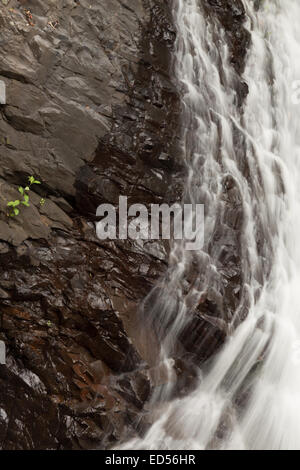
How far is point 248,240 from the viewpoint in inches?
245

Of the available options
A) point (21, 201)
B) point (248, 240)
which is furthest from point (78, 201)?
point (248, 240)

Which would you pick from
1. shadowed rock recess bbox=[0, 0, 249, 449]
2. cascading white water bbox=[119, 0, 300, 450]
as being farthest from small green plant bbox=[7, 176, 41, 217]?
cascading white water bbox=[119, 0, 300, 450]

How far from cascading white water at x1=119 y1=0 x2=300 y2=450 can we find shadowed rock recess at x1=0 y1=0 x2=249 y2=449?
1.64ft

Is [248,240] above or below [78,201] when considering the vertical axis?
below

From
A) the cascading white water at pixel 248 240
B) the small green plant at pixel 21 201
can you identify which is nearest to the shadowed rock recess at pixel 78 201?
the small green plant at pixel 21 201

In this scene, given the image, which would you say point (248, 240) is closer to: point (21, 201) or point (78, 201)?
point (78, 201)

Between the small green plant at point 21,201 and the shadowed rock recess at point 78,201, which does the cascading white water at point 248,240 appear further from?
the small green plant at point 21,201

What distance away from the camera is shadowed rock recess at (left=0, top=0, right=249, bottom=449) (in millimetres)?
4469

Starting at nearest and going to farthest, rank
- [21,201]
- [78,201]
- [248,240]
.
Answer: [21,201] → [78,201] → [248,240]

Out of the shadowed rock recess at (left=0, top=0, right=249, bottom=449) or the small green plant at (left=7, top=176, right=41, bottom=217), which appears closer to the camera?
the shadowed rock recess at (left=0, top=0, right=249, bottom=449)

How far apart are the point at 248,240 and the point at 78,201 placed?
3043 millimetres

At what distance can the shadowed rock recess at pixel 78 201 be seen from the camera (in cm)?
447

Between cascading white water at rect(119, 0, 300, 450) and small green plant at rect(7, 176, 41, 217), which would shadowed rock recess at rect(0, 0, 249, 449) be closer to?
small green plant at rect(7, 176, 41, 217)
